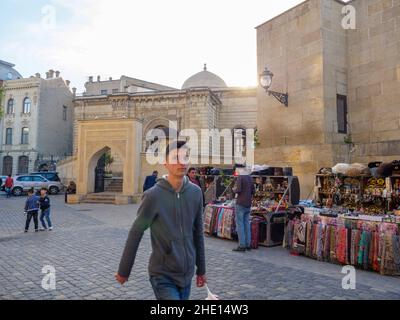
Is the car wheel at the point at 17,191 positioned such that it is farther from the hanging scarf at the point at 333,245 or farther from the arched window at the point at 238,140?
the hanging scarf at the point at 333,245

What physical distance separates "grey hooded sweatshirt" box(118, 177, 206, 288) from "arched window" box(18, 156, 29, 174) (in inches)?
1710

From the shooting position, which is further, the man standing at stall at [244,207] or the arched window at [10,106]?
the arched window at [10,106]

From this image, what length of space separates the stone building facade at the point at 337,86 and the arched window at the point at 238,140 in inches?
857

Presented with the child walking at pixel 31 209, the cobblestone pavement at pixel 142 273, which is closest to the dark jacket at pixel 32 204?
the child walking at pixel 31 209

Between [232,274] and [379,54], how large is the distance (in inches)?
329

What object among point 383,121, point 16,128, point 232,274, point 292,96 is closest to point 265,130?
point 292,96

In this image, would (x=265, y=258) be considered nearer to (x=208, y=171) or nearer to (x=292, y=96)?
(x=292, y=96)

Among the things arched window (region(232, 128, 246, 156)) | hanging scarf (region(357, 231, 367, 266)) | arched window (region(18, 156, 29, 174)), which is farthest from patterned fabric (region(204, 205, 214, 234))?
arched window (region(18, 156, 29, 174))

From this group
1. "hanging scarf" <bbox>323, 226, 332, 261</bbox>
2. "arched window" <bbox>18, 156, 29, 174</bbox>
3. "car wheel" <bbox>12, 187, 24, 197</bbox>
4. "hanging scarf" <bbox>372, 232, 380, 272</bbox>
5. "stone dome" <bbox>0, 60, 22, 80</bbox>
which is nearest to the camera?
"hanging scarf" <bbox>372, 232, 380, 272</bbox>

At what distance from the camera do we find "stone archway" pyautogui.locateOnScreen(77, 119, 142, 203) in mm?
20266

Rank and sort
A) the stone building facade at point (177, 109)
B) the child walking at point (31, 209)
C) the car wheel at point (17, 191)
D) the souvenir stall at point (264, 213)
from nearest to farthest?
1. the souvenir stall at point (264, 213)
2. the child walking at point (31, 209)
3. the car wheel at point (17, 191)
4. the stone building facade at point (177, 109)

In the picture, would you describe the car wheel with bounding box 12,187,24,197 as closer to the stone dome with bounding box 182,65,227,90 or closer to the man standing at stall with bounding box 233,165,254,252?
the stone dome with bounding box 182,65,227,90

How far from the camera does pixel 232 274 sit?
19.4 feet

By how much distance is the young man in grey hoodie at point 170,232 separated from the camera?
8.64 feet
